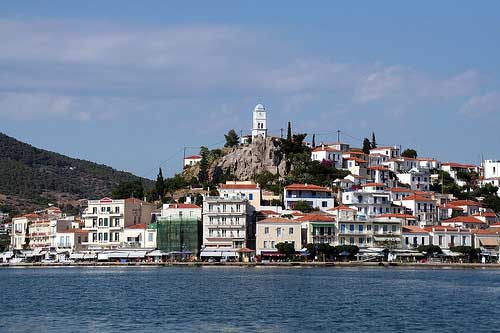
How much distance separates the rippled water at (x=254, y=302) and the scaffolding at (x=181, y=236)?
69.3 ft

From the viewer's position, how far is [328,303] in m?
52.8

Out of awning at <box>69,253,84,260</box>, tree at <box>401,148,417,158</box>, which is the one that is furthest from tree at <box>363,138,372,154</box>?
awning at <box>69,253,84,260</box>

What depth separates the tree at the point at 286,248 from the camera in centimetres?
9812

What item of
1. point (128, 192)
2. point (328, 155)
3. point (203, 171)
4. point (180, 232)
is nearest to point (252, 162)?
point (203, 171)

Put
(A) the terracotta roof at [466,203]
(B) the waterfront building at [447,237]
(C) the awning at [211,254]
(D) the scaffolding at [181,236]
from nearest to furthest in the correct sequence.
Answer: (C) the awning at [211,254]
(D) the scaffolding at [181,236]
(B) the waterfront building at [447,237]
(A) the terracotta roof at [466,203]

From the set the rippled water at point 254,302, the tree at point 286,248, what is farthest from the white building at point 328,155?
the rippled water at point 254,302

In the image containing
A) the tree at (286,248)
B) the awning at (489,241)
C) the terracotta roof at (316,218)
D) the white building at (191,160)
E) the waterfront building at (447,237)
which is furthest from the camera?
the white building at (191,160)

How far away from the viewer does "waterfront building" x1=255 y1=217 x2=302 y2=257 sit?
99.5m

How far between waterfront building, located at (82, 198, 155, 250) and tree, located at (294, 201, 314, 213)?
18.5 meters

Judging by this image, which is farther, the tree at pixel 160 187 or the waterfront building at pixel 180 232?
the tree at pixel 160 187

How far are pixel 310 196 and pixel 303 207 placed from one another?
3096 millimetres

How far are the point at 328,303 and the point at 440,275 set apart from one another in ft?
108

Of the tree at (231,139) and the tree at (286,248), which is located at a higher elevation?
the tree at (231,139)

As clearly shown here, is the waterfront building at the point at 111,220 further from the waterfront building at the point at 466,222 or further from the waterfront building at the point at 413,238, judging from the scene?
the waterfront building at the point at 466,222
